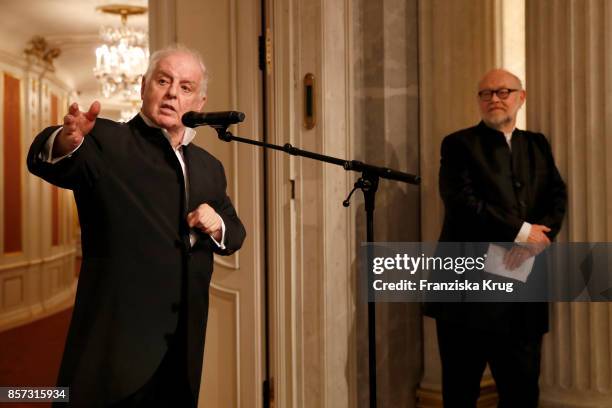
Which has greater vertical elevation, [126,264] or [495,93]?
[495,93]

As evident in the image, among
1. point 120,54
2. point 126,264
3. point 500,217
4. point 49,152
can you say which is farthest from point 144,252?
point 120,54

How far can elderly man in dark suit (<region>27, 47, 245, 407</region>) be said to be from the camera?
1258 millimetres

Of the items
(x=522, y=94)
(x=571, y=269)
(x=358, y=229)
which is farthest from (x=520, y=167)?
(x=358, y=229)

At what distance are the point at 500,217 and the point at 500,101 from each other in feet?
1.33

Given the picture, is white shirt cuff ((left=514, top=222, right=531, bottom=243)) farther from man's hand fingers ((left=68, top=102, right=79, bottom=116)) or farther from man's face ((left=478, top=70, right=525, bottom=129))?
man's hand fingers ((left=68, top=102, right=79, bottom=116))

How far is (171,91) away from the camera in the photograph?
1.33 m

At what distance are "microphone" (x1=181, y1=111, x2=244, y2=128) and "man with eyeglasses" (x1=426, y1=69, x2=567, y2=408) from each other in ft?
3.49

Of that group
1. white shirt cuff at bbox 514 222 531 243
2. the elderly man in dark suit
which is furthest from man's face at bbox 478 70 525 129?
the elderly man in dark suit

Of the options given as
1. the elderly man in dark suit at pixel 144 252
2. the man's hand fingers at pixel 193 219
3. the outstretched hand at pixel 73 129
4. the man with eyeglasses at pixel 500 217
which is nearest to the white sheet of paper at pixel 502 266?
the man with eyeglasses at pixel 500 217

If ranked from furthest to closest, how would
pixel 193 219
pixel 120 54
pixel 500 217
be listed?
pixel 120 54 → pixel 500 217 → pixel 193 219

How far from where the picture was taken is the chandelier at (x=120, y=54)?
5.07 metres

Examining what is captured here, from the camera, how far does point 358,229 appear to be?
93.2 inches

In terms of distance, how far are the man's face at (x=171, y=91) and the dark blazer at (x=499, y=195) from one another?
1.09 m

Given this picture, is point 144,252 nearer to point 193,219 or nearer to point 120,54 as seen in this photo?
point 193,219
